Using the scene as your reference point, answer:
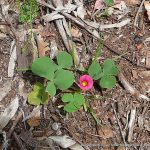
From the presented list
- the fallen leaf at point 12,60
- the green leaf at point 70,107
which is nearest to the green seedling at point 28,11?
the fallen leaf at point 12,60

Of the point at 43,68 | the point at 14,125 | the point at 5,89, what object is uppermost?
the point at 43,68

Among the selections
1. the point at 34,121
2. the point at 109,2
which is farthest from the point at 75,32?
the point at 34,121

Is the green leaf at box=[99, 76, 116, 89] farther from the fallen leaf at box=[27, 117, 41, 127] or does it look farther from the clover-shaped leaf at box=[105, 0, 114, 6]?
the clover-shaped leaf at box=[105, 0, 114, 6]

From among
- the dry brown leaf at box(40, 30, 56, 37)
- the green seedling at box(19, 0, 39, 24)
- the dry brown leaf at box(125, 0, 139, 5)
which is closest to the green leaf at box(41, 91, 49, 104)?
the dry brown leaf at box(40, 30, 56, 37)

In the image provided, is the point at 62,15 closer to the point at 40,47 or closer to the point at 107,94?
the point at 40,47

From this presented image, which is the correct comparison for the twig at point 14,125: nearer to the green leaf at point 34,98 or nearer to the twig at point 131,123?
the green leaf at point 34,98

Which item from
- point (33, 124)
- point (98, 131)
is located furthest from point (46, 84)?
point (98, 131)

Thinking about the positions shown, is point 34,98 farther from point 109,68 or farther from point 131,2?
point 131,2
